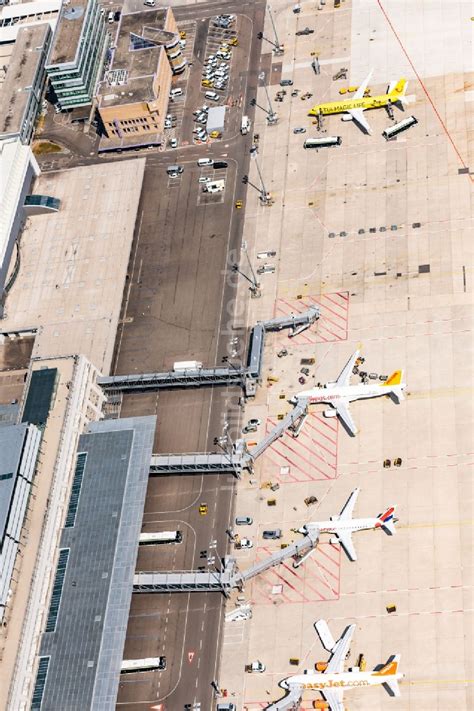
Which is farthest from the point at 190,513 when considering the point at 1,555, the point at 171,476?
the point at 1,555

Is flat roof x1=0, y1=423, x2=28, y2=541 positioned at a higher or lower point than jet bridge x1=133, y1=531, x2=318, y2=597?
higher

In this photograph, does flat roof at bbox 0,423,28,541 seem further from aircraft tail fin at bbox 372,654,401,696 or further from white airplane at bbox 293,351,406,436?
aircraft tail fin at bbox 372,654,401,696

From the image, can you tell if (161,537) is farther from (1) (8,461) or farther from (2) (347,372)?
(2) (347,372)

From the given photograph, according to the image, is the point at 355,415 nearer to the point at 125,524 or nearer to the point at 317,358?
the point at 317,358

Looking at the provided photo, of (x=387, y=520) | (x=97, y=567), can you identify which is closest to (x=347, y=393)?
(x=387, y=520)

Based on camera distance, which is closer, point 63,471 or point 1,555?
point 1,555

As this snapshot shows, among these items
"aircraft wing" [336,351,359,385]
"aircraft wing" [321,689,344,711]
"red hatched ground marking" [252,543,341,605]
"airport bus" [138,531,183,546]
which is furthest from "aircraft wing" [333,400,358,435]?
"aircraft wing" [321,689,344,711]
